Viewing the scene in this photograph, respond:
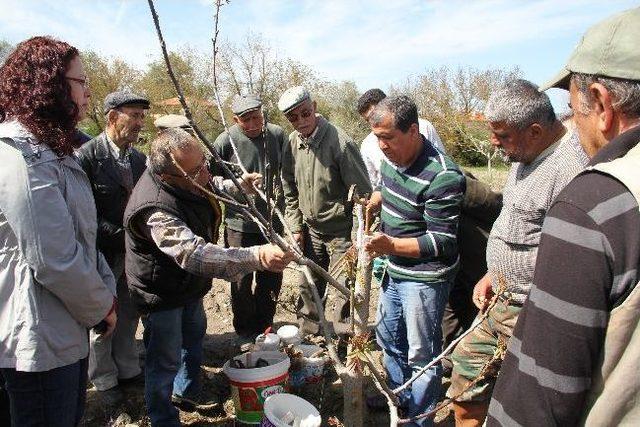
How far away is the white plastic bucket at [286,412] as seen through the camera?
2.46 metres

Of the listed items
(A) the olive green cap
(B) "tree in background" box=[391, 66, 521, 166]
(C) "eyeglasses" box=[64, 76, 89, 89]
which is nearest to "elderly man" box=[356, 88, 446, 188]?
(C) "eyeglasses" box=[64, 76, 89, 89]

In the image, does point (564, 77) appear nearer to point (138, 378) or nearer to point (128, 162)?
point (128, 162)

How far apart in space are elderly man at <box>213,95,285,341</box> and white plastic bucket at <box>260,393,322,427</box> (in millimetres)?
1691

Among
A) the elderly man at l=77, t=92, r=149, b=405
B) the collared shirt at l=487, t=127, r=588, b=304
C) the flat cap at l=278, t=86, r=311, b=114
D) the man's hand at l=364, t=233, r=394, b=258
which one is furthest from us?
the flat cap at l=278, t=86, r=311, b=114

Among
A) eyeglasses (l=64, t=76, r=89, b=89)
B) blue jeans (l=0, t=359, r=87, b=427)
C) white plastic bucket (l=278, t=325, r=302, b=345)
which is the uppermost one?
eyeglasses (l=64, t=76, r=89, b=89)

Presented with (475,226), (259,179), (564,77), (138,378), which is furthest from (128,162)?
(564,77)

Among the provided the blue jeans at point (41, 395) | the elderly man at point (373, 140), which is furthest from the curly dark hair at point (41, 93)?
the elderly man at point (373, 140)

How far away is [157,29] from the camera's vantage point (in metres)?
0.95

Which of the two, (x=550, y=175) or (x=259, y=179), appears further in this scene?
(x=259, y=179)

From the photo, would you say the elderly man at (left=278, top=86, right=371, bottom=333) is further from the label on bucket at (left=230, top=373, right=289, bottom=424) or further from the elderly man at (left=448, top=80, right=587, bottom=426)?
the elderly man at (left=448, top=80, right=587, bottom=426)

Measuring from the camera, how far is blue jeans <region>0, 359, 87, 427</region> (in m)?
1.85

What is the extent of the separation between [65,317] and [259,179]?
141cm

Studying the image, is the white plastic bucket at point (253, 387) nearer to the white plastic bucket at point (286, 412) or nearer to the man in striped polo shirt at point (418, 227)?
the white plastic bucket at point (286, 412)

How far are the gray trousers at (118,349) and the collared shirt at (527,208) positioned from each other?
2.56 m
